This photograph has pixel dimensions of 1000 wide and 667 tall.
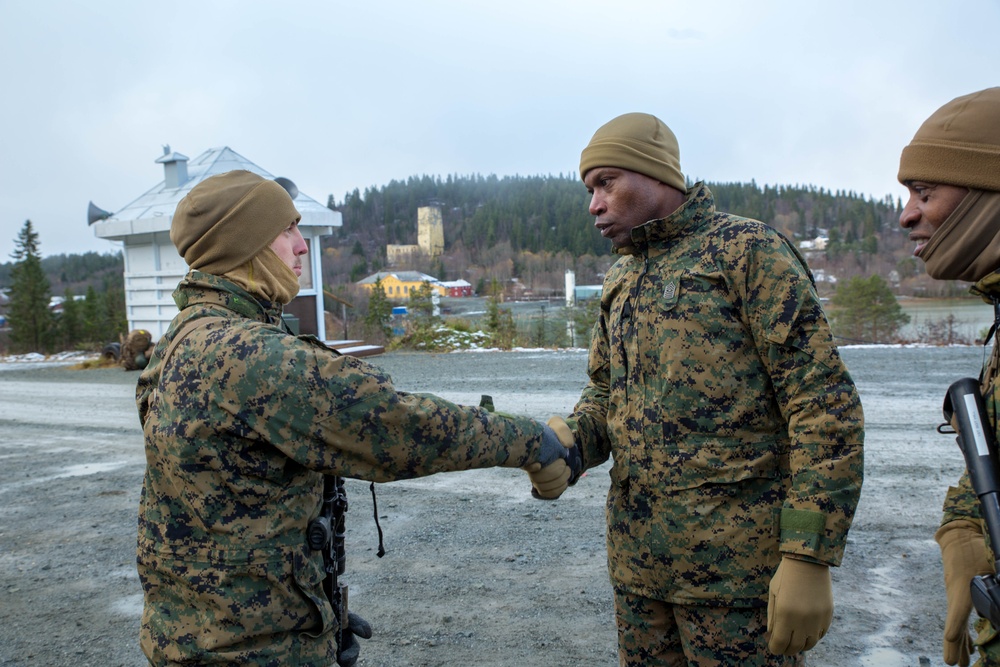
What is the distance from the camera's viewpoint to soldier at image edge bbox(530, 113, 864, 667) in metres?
2.07

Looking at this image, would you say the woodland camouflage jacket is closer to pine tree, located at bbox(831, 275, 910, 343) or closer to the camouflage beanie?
the camouflage beanie

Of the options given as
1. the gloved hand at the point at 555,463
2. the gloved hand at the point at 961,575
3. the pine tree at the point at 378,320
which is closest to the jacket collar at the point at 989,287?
the gloved hand at the point at 961,575

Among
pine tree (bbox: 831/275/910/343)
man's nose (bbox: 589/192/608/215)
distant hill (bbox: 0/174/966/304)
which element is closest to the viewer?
man's nose (bbox: 589/192/608/215)

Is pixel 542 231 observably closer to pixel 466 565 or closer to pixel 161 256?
pixel 161 256

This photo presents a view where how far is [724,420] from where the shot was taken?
7.45ft

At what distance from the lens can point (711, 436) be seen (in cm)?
229

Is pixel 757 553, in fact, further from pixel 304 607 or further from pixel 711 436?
pixel 304 607

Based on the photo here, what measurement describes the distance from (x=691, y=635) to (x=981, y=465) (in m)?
0.93

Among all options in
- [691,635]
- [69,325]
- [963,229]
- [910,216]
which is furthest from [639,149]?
[69,325]

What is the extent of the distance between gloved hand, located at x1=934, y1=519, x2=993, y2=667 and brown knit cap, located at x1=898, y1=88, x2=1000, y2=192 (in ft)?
2.92

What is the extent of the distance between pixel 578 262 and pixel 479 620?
42332 millimetres

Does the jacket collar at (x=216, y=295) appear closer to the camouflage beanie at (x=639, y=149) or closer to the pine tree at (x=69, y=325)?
the camouflage beanie at (x=639, y=149)

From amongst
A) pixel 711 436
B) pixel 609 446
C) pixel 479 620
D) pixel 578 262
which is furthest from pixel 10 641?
pixel 578 262

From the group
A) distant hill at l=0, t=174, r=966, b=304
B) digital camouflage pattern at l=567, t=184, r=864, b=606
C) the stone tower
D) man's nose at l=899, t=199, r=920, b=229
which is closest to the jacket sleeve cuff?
digital camouflage pattern at l=567, t=184, r=864, b=606
